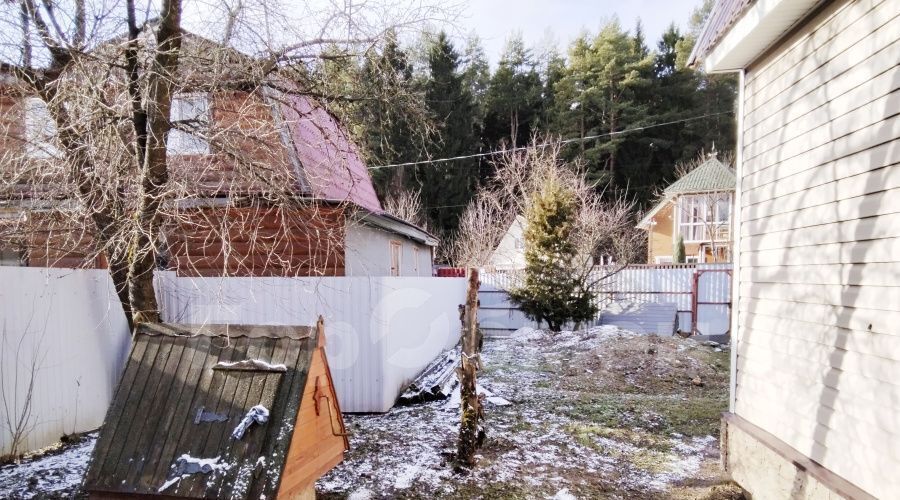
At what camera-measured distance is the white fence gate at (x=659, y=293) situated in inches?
528

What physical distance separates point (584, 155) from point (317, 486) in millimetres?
23113

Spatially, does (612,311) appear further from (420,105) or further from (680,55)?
(680,55)

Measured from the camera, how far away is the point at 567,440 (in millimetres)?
4977

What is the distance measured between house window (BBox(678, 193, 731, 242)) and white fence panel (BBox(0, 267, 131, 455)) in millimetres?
19715

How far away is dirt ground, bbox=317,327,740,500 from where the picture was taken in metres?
3.84

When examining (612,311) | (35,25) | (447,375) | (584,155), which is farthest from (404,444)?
(584,155)

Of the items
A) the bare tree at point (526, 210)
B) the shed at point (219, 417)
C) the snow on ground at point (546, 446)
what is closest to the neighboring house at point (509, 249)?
the bare tree at point (526, 210)

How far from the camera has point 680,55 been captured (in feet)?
82.6

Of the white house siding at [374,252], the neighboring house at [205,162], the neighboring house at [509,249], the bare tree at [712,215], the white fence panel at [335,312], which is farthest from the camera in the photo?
the bare tree at [712,215]

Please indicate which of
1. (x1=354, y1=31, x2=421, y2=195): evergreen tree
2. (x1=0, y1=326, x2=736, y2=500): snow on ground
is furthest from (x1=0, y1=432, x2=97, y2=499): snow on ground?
(x1=354, y1=31, x2=421, y2=195): evergreen tree

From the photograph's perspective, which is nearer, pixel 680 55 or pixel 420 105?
pixel 420 105

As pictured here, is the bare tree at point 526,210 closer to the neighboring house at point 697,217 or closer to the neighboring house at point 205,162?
the neighboring house at point 697,217

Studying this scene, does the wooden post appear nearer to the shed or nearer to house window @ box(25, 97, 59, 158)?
the shed

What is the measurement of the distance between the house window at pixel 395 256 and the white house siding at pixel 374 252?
97 millimetres
